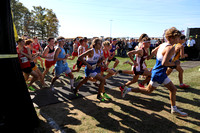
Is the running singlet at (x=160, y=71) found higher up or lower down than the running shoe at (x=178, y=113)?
higher up

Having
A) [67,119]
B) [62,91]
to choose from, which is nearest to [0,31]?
[67,119]

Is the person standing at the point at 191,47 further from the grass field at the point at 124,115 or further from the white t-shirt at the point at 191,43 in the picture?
the grass field at the point at 124,115

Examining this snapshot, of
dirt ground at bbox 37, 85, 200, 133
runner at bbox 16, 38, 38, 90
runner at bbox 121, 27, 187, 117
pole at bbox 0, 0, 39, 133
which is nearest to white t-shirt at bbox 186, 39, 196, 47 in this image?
dirt ground at bbox 37, 85, 200, 133

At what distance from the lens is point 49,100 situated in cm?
439

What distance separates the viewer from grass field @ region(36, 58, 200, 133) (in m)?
2.96

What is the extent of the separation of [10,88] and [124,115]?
2556mm

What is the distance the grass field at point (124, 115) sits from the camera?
2965 millimetres

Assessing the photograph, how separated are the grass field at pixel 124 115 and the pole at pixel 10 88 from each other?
52cm

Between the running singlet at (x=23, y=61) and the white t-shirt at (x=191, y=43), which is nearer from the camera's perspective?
the running singlet at (x=23, y=61)

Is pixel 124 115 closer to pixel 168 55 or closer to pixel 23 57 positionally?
pixel 168 55

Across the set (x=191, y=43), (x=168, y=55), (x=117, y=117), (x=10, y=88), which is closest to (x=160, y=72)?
(x=168, y=55)

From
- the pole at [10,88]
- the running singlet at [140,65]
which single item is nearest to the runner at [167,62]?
the running singlet at [140,65]

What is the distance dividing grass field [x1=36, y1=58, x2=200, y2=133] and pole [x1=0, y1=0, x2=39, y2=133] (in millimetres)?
517

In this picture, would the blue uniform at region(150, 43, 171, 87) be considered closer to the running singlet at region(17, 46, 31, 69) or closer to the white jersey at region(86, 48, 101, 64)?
the white jersey at region(86, 48, 101, 64)
